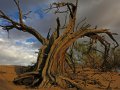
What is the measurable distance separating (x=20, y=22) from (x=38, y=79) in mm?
3679

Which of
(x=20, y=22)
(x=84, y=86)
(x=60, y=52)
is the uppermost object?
(x=20, y=22)

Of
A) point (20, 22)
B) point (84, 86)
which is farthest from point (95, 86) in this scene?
point (20, 22)

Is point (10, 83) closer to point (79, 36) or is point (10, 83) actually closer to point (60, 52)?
point (60, 52)

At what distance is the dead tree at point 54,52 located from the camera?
1628 centimetres

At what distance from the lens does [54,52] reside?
17.0 meters

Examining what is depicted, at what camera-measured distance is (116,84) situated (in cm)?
1842

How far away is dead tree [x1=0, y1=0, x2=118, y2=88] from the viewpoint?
16.3m

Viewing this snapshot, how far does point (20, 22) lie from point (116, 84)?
6162mm

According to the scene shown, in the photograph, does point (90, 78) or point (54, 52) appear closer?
point (54, 52)

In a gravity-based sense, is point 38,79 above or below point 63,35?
below

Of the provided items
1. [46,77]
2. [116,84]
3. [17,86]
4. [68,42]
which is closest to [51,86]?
[46,77]

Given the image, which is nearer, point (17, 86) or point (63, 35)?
point (17, 86)

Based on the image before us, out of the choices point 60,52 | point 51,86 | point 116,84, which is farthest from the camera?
point 116,84

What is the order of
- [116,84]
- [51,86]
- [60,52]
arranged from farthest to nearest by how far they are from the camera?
[116,84] < [60,52] < [51,86]
